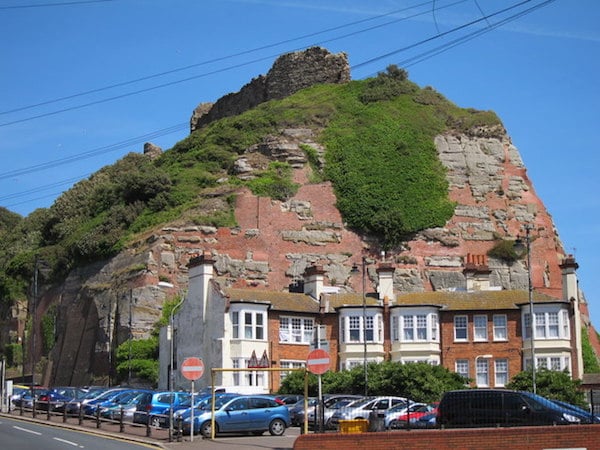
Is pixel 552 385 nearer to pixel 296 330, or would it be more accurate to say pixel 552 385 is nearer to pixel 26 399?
pixel 296 330

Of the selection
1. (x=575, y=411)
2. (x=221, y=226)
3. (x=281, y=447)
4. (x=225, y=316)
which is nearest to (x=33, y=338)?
(x=221, y=226)

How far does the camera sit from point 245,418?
3966cm

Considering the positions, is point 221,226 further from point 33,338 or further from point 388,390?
point 388,390

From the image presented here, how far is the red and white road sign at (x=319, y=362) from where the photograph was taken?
3192 cm

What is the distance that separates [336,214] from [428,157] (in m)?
12.6

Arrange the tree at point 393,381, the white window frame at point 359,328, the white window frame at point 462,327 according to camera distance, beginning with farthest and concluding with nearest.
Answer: the white window frame at point 359,328 < the white window frame at point 462,327 < the tree at point 393,381

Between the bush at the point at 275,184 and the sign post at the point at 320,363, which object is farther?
the bush at the point at 275,184

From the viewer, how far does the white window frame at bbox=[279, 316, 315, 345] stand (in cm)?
6431

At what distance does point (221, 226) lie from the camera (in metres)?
89.2

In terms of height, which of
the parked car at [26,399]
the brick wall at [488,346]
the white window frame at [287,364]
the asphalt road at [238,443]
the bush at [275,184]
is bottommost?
the asphalt road at [238,443]

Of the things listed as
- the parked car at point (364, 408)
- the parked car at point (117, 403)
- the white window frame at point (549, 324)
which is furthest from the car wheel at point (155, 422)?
the white window frame at point (549, 324)

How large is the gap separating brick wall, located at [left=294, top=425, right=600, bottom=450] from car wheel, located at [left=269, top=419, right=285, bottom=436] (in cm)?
1107

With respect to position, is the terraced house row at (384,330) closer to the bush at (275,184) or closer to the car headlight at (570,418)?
the bush at (275,184)

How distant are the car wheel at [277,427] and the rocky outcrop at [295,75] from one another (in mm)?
82192
